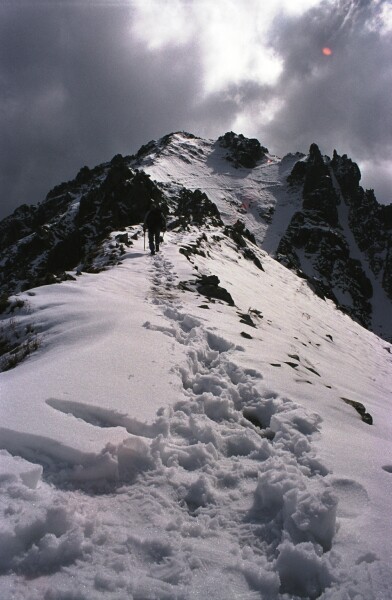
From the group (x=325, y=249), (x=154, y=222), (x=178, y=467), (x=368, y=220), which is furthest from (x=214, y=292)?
(x=368, y=220)

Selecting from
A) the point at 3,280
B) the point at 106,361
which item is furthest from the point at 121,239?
the point at 3,280

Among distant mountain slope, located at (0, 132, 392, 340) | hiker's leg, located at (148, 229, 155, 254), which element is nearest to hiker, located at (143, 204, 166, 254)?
hiker's leg, located at (148, 229, 155, 254)

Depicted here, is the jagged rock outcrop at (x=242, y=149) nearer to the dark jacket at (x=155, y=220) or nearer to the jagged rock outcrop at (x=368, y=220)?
the jagged rock outcrop at (x=368, y=220)

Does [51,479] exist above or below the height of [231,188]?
below

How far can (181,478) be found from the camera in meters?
2.89

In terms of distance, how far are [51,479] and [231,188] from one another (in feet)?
336

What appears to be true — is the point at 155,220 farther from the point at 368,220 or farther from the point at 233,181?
the point at 368,220

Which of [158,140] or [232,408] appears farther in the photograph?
[158,140]

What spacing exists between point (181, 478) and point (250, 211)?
3683 inches

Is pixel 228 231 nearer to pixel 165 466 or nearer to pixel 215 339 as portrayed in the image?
pixel 215 339

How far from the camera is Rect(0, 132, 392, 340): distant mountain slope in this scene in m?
54.2

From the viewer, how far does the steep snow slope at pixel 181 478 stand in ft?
6.68

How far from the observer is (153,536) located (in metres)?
2.29

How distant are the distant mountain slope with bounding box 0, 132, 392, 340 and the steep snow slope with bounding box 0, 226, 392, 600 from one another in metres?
44.9
